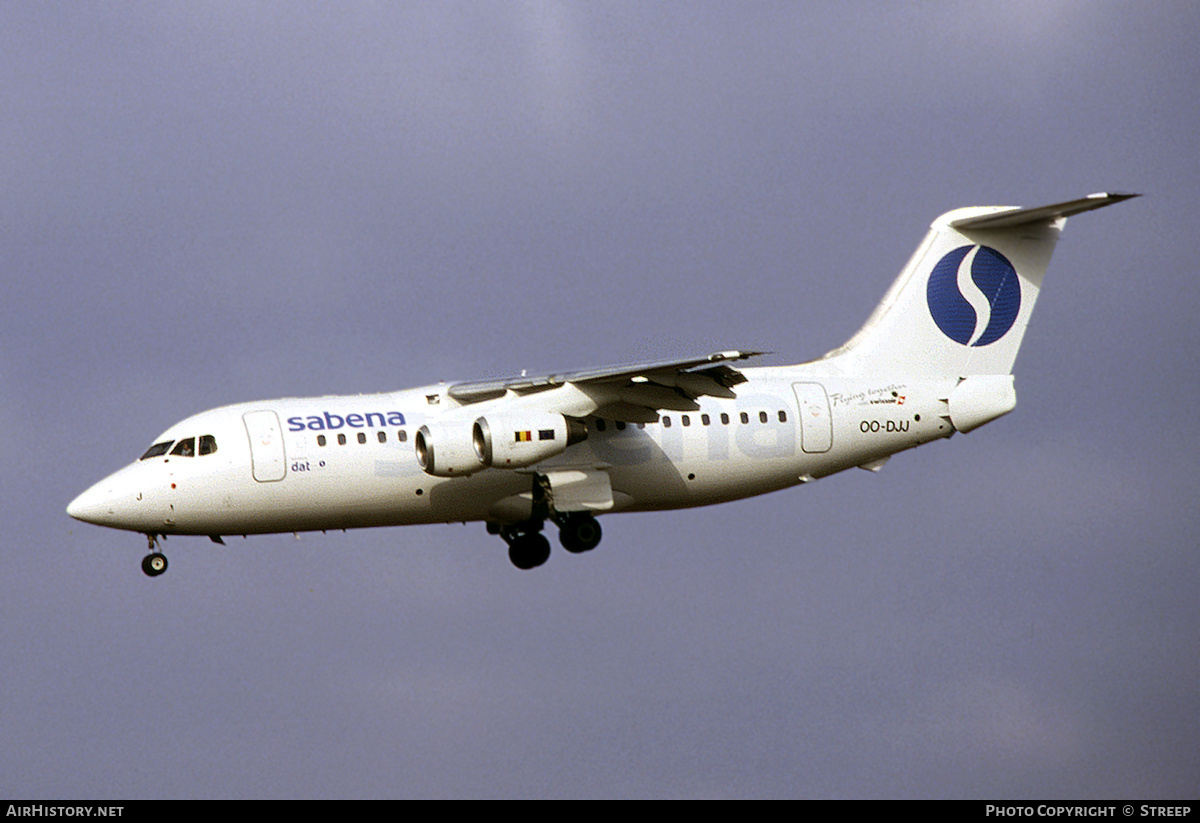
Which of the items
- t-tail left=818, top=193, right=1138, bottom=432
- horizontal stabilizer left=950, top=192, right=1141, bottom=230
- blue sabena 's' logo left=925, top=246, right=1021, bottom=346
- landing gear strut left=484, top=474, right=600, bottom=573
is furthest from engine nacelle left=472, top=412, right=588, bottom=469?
horizontal stabilizer left=950, top=192, right=1141, bottom=230

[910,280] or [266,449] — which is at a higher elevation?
[910,280]

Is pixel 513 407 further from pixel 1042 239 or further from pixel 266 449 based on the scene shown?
pixel 1042 239

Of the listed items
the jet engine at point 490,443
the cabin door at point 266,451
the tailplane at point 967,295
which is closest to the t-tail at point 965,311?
the tailplane at point 967,295

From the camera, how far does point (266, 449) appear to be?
28.0 metres

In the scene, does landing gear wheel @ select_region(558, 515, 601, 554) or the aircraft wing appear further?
landing gear wheel @ select_region(558, 515, 601, 554)

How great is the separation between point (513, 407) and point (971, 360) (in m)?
8.65

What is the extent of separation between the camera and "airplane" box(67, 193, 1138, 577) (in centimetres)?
2794

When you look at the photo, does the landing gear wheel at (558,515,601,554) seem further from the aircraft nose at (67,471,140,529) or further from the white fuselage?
the aircraft nose at (67,471,140,529)

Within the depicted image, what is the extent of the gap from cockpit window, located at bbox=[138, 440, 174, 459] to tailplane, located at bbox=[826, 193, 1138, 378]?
11296mm

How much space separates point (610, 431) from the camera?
96.8 ft

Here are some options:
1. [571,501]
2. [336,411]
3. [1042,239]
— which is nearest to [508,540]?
[571,501]

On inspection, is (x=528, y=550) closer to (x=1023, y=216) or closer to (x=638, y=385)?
(x=638, y=385)

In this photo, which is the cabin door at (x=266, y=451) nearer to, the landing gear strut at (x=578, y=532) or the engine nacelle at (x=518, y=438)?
the engine nacelle at (x=518, y=438)

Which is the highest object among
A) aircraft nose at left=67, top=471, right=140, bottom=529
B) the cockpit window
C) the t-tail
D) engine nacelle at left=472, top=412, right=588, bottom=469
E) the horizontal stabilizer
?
the horizontal stabilizer
